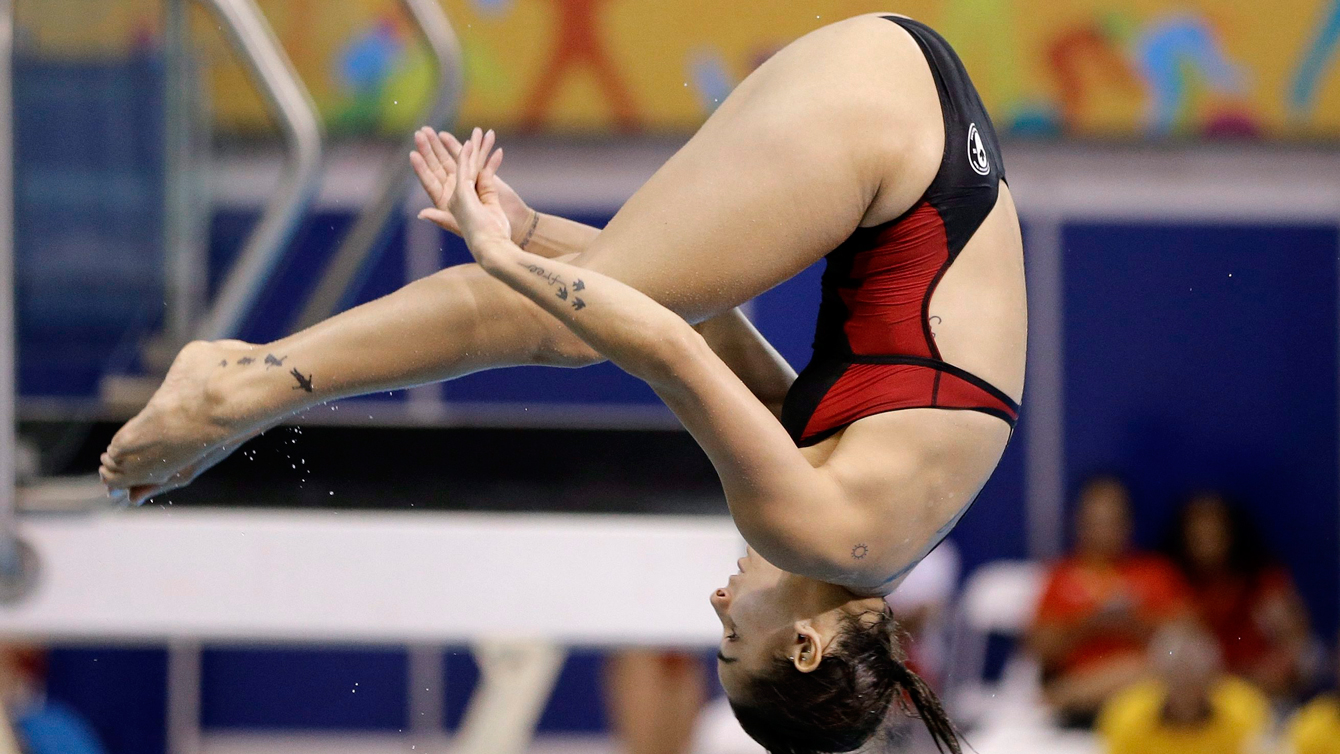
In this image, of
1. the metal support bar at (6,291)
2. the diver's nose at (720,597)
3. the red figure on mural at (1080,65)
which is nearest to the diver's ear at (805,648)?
the diver's nose at (720,597)

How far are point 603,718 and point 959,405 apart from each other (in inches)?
201

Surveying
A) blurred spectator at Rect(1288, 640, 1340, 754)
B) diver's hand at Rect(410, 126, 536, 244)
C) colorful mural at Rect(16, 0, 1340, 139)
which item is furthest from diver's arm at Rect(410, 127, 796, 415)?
colorful mural at Rect(16, 0, 1340, 139)

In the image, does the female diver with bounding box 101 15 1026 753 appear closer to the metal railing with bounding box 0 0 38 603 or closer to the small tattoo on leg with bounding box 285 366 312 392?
the small tattoo on leg with bounding box 285 366 312 392

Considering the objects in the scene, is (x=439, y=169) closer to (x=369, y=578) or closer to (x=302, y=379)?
(x=302, y=379)

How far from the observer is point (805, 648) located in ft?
7.80

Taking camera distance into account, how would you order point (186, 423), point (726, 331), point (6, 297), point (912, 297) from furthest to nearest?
point (6, 297) → point (726, 331) → point (186, 423) → point (912, 297)

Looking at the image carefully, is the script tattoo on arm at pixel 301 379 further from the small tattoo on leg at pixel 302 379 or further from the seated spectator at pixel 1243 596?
the seated spectator at pixel 1243 596

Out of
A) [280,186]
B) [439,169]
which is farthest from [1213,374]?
[439,169]

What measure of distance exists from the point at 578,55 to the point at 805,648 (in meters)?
4.96

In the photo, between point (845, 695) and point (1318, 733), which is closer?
point (845, 695)

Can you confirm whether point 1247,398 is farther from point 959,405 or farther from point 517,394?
point 959,405

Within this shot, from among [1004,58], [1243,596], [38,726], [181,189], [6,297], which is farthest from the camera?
[1004,58]

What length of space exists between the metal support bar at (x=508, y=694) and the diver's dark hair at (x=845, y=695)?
152cm

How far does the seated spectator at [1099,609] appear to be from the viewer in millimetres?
5539
